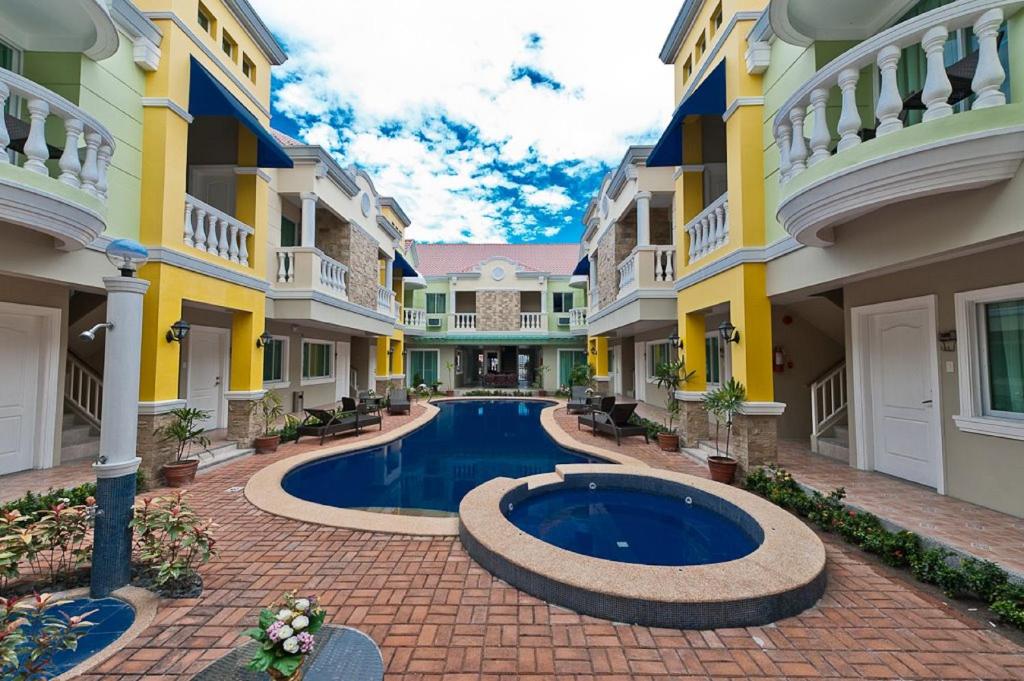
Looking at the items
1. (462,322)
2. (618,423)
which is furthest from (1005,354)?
(462,322)

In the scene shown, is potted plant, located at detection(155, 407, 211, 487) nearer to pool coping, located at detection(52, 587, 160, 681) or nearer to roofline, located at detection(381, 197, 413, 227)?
pool coping, located at detection(52, 587, 160, 681)

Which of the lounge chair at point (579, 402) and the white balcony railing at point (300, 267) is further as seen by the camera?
the lounge chair at point (579, 402)

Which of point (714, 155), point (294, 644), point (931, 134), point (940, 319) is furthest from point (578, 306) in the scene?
point (294, 644)

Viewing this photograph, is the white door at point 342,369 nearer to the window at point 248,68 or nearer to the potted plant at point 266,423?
the potted plant at point 266,423

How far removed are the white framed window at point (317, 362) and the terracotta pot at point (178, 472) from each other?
7.74 metres

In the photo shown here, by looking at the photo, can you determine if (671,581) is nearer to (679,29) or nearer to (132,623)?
(132,623)

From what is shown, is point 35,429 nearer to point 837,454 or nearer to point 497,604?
point 497,604

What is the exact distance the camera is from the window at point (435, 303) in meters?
26.8

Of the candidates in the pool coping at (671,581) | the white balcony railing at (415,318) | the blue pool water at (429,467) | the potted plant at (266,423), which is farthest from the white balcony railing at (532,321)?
the pool coping at (671,581)

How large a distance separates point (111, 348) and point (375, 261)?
12487mm

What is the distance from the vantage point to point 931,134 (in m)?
3.91

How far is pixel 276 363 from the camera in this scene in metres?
13.3

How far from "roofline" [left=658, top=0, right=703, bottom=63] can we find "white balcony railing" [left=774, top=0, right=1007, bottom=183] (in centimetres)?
545

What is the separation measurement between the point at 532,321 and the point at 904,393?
19312 mm
